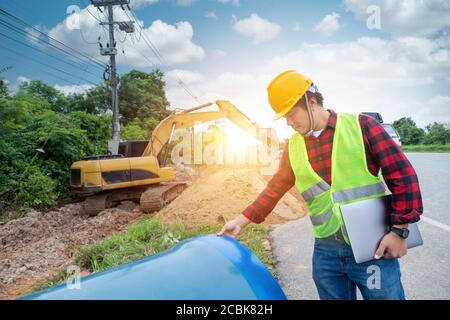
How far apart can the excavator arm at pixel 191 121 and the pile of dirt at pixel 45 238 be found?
2245mm

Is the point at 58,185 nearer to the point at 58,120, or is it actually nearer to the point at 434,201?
the point at 58,120

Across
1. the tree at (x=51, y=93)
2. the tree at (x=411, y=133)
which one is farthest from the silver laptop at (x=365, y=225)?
the tree at (x=411, y=133)

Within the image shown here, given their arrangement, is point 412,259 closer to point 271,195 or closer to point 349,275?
point 349,275

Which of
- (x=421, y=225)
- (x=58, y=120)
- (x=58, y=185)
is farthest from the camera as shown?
(x=58, y=120)

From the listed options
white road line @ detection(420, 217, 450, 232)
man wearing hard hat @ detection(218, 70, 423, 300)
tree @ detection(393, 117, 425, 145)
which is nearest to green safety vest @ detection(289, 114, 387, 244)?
man wearing hard hat @ detection(218, 70, 423, 300)

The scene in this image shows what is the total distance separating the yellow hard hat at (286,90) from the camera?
1.96 m

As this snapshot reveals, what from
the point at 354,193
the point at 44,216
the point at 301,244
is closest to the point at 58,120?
the point at 44,216

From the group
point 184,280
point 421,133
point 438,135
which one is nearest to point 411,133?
point 421,133

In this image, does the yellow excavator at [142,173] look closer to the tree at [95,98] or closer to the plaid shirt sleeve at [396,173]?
the plaid shirt sleeve at [396,173]

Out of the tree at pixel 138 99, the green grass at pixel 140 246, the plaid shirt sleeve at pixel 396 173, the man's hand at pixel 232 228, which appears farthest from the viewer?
the tree at pixel 138 99

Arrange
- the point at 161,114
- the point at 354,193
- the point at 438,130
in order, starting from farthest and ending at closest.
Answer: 1. the point at 438,130
2. the point at 161,114
3. the point at 354,193

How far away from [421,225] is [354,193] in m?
5.01

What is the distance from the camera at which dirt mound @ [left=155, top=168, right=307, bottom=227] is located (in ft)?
25.4
